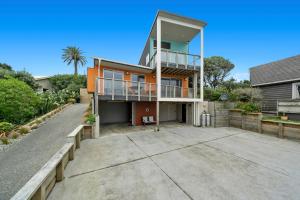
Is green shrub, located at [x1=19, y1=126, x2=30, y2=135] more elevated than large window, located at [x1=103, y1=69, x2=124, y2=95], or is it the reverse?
large window, located at [x1=103, y1=69, x2=124, y2=95]

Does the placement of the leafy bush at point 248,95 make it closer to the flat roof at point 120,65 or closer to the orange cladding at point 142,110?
the orange cladding at point 142,110

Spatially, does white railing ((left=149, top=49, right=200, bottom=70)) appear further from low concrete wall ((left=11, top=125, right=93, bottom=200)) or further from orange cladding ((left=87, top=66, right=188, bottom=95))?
low concrete wall ((left=11, top=125, right=93, bottom=200))

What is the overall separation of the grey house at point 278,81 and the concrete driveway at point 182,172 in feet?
26.7

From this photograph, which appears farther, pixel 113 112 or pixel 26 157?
pixel 113 112

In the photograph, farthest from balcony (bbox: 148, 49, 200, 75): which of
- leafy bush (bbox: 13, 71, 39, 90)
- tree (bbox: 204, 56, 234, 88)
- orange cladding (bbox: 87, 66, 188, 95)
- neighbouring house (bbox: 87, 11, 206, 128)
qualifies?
leafy bush (bbox: 13, 71, 39, 90)

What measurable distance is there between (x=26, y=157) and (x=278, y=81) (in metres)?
18.9

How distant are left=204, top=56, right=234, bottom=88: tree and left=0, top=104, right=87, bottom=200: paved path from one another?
24.3 meters

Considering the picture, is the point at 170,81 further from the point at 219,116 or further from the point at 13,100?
the point at 13,100

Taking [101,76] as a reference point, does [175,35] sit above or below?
above

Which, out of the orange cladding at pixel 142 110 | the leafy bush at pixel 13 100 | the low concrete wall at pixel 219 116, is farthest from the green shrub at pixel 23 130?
the low concrete wall at pixel 219 116

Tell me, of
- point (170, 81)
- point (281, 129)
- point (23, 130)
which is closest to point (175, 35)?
point (170, 81)

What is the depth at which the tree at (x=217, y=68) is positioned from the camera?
78.7 feet

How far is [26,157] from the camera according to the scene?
491cm

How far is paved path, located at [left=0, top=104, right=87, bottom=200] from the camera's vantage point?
136 inches
